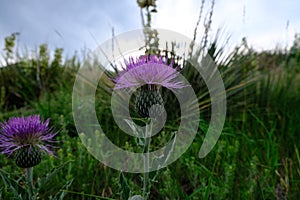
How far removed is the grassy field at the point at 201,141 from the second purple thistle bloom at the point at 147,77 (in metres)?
0.25

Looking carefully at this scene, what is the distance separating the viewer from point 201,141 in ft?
8.90

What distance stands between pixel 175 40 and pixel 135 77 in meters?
2.41

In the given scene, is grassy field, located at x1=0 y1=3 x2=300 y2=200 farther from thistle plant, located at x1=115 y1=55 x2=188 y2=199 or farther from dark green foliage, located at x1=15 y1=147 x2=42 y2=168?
thistle plant, located at x1=115 y1=55 x2=188 y2=199

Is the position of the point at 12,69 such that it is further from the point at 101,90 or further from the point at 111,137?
the point at 111,137

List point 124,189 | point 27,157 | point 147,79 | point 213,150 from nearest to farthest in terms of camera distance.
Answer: point 124,189 < point 147,79 < point 27,157 < point 213,150

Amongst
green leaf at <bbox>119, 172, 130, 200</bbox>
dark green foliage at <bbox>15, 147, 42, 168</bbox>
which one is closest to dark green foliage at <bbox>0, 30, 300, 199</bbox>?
green leaf at <bbox>119, 172, 130, 200</bbox>

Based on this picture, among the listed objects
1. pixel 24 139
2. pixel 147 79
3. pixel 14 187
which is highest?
pixel 147 79

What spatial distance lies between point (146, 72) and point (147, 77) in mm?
26

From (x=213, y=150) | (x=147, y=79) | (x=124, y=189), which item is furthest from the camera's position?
(x=213, y=150)

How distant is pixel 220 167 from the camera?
7.91ft

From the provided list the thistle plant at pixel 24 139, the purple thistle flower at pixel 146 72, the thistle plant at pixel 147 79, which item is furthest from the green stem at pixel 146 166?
the thistle plant at pixel 24 139

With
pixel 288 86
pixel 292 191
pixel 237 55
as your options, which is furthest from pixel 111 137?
pixel 288 86

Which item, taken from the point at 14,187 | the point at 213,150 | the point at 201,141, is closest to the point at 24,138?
the point at 14,187

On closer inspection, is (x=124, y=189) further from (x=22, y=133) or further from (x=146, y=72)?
(x=22, y=133)
